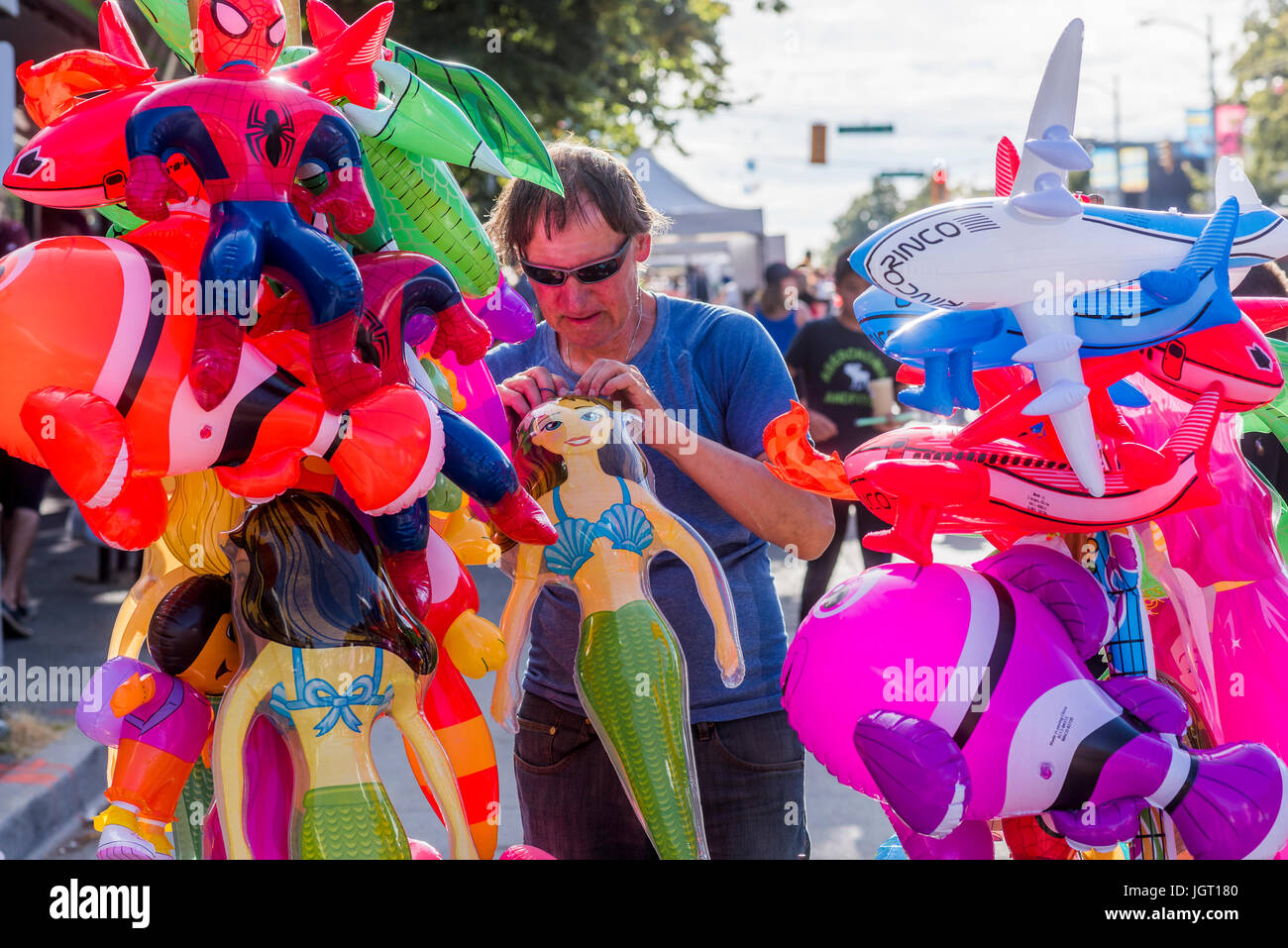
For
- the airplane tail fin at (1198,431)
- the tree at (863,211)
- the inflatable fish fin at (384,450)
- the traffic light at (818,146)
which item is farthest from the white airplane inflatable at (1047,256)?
the tree at (863,211)

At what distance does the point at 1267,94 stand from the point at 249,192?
36.0 metres

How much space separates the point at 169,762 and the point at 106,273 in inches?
22.9

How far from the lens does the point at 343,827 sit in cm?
137

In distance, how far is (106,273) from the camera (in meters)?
1.31

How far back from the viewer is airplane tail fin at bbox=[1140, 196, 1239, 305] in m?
1.45

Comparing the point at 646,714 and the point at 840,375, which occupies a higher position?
the point at 840,375

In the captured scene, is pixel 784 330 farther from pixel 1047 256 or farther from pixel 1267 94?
pixel 1267 94

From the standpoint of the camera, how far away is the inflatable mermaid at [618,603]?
5.15 ft

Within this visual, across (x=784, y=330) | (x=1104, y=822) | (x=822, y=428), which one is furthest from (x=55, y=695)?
(x=784, y=330)

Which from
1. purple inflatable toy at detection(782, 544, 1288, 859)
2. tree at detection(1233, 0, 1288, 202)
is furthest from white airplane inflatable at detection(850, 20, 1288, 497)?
tree at detection(1233, 0, 1288, 202)

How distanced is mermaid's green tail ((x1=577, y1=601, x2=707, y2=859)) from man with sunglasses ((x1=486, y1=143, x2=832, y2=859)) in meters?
0.31

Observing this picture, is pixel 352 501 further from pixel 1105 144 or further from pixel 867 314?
pixel 1105 144

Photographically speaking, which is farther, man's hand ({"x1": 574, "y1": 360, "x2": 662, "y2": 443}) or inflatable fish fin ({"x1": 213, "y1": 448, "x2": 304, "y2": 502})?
man's hand ({"x1": 574, "y1": 360, "x2": 662, "y2": 443})

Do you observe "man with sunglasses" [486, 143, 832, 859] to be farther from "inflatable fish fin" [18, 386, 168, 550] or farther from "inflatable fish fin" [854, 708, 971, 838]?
"inflatable fish fin" [18, 386, 168, 550]
